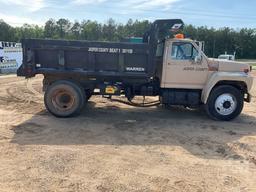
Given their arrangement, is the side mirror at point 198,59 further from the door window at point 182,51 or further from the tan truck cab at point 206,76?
the door window at point 182,51

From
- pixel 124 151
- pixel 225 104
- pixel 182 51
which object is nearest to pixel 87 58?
pixel 182 51

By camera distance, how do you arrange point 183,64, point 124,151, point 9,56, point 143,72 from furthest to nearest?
point 9,56
point 183,64
point 143,72
point 124,151

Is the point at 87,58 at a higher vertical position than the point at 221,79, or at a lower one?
higher

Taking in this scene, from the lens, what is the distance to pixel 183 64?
10320 mm

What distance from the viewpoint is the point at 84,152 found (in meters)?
7.06

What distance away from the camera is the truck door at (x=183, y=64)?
10297 mm

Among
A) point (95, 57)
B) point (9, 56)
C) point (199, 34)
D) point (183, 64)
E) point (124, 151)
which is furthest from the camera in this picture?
point (199, 34)

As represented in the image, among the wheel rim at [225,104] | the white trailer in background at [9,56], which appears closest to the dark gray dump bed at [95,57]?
the wheel rim at [225,104]

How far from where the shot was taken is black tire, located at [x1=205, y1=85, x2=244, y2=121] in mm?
10359

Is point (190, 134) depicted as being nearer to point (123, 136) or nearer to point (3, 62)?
point (123, 136)

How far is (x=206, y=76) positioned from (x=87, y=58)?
3312mm

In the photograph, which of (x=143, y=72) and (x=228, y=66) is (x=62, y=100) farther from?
(x=228, y=66)

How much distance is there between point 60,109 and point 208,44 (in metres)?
75.1

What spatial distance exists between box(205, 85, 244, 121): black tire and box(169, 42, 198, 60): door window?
1193 millimetres
